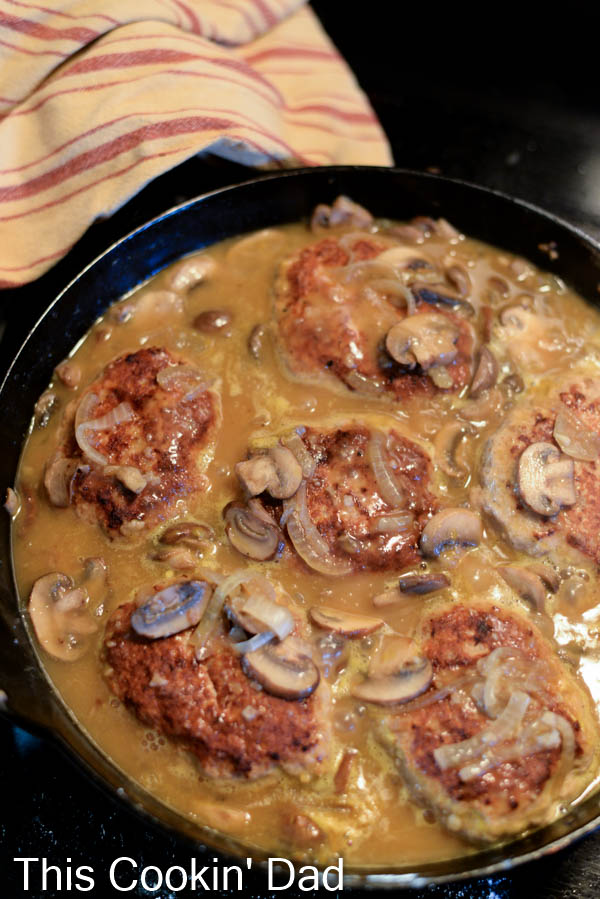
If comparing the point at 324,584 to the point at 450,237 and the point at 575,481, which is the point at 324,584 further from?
the point at 450,237

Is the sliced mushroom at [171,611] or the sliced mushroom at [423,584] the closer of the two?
the sliced mushroom at [171,611]

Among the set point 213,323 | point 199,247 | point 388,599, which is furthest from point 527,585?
point 199,247

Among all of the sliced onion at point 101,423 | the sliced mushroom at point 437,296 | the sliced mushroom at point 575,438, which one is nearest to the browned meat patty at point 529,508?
the sliced mushroom at point 575,438

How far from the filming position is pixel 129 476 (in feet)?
9.75

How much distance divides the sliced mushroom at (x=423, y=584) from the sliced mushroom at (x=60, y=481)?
→ 132 centimetres

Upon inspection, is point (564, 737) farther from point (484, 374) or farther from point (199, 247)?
point (199, 247)

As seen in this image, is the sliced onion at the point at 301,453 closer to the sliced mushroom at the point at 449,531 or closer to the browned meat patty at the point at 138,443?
the browned meat patty at the point at 138,443

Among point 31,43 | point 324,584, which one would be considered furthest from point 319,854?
point 31,43

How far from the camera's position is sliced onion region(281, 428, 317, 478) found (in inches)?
117

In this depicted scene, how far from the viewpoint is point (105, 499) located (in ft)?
9.92

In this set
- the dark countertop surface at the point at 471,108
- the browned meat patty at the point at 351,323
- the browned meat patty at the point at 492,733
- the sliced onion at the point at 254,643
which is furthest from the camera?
the dark countertop surface at the point at 471,108

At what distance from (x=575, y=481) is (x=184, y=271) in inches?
76.4

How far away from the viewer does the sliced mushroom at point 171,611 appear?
270 centimetres

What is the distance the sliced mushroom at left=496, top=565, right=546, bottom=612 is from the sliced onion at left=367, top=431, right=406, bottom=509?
0.47m
